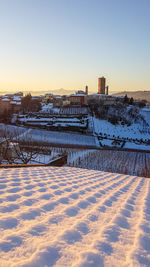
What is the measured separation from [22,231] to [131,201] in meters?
2.54

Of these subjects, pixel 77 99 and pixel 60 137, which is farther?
pixel 77 99

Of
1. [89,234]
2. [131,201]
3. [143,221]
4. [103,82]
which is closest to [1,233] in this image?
[89,234]

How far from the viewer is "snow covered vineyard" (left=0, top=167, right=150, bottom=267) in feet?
5.33

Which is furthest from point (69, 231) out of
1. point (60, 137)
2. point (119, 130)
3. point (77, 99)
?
point (77, 99)

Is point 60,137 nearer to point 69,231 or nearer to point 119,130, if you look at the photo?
point 119,130

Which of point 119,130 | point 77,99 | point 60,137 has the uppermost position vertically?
point 77,99

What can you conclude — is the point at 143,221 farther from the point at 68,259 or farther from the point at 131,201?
the point at 68,259

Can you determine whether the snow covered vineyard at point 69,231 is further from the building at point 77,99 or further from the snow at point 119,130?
the building at point 77,99

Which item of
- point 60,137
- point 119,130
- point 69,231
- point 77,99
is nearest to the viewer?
point 69,231

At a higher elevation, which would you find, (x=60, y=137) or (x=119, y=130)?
(x=119, y=130)

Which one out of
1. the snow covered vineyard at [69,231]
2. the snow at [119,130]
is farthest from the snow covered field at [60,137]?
the snow covered vineyard at [69,231]

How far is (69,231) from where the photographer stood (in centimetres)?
213

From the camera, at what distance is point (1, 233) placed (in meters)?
1.91

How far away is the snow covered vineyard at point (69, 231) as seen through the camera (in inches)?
63.9
